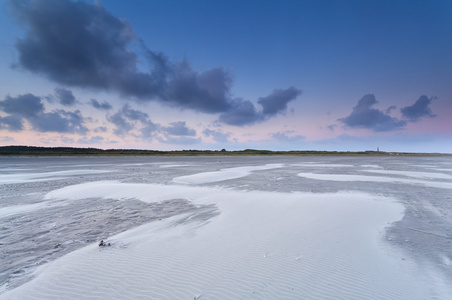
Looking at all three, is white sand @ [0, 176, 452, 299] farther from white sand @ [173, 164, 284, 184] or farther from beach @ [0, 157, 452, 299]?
white sand @ [173, 164, 284, 184]

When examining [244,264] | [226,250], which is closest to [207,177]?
[226,250]

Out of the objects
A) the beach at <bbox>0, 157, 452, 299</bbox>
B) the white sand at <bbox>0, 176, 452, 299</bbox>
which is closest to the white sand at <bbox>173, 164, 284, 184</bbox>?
the beach at <bbox>0, 157, 452, 299</bbox>

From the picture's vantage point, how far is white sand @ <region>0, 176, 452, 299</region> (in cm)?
393

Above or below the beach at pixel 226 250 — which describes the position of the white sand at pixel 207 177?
above

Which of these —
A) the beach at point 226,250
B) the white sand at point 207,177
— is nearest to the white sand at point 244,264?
the beach at point 226,250

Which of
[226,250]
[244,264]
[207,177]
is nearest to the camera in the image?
[244,264]

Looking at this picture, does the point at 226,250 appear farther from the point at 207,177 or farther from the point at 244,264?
the point at 207,177

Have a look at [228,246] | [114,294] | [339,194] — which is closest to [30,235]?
[114,294]

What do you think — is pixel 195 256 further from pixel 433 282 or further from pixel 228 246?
pixel 433 282

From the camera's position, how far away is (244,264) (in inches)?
190

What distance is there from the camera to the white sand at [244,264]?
12.9 feet

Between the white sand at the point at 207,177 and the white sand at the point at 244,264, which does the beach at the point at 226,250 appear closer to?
the white sand at the point at 244,264

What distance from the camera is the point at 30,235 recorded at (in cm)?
654

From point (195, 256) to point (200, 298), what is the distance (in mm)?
1534
